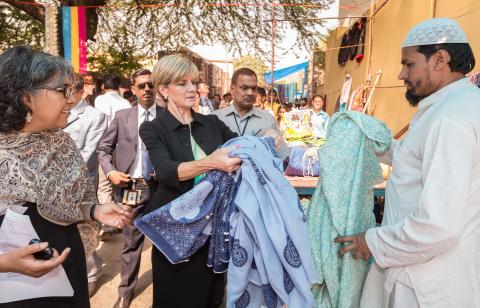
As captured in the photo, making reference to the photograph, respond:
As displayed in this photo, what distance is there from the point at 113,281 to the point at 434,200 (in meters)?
3.60

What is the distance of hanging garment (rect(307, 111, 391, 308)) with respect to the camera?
6.51 feet

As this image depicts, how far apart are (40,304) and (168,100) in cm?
120

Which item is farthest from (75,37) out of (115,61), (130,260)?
(130,260)

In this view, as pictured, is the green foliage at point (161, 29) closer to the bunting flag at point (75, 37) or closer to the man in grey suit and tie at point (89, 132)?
the bunting flag at point (75, 37)

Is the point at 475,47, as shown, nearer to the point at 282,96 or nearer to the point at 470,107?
the point at 470,107

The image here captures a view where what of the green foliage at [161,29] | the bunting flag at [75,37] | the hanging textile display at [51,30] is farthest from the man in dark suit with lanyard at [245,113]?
the green foliage at [161,29]

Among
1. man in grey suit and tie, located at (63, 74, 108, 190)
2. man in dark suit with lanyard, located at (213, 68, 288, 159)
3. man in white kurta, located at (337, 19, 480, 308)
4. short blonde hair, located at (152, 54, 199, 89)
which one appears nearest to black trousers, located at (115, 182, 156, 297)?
man in grey suit and tie, located at (63, 74, 108, 190)

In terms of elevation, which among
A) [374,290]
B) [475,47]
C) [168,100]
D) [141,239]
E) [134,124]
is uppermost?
[475,47]

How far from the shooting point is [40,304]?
5.12 feet

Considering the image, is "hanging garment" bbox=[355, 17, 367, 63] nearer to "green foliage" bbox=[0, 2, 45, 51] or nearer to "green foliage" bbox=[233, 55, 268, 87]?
"green foliage" bbox=[233, 55, 268, 87]

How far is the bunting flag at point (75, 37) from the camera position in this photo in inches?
334

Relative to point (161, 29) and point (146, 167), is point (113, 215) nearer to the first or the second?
point (146, 167)

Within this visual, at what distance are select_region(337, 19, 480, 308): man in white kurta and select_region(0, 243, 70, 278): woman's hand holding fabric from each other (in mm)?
1325

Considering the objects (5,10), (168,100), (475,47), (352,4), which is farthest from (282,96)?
(168,100)
